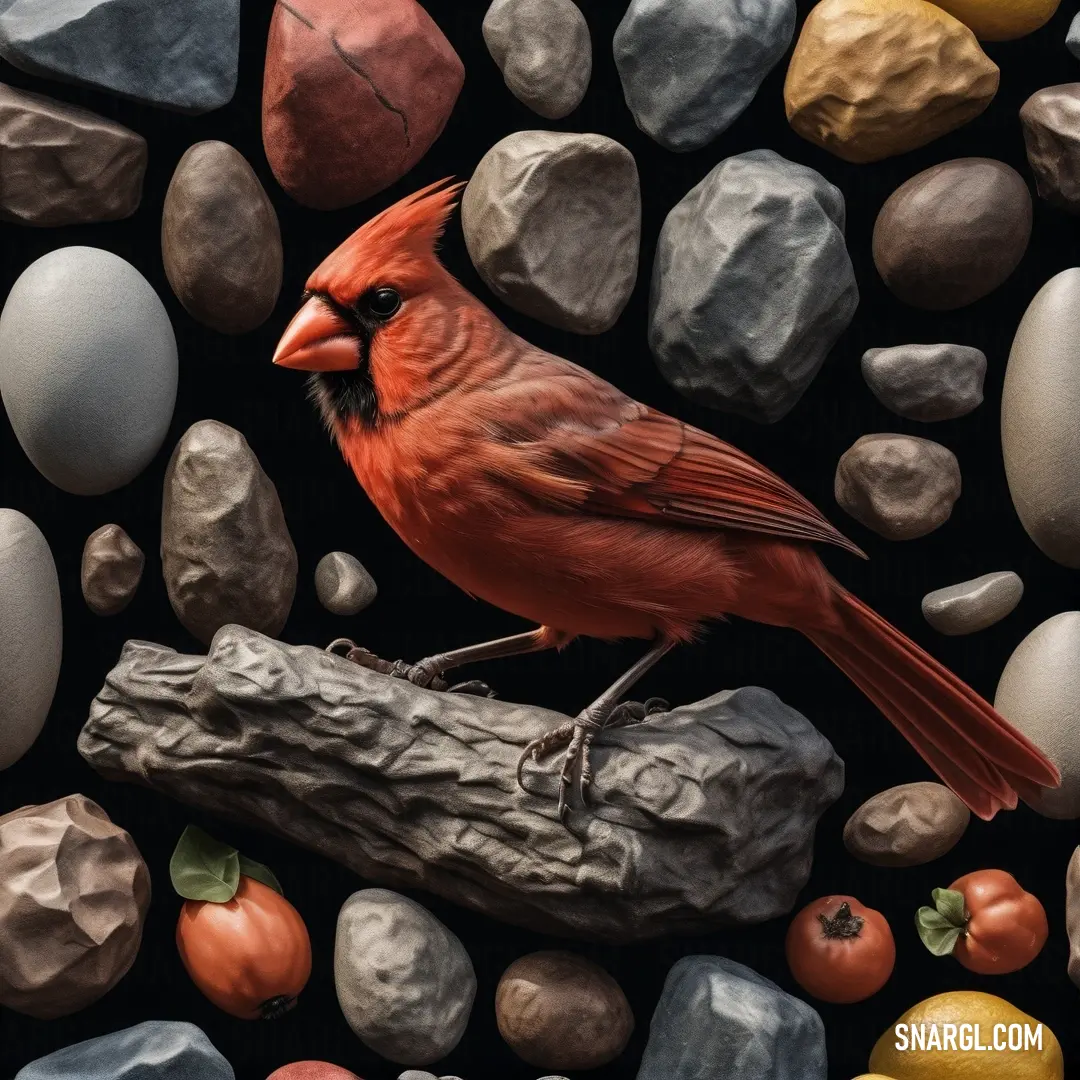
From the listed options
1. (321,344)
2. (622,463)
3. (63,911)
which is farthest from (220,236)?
(63,911)

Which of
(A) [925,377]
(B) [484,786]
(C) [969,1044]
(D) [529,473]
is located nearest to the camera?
(D) [529,473]

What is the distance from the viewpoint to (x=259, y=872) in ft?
12.9

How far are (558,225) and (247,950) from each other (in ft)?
5.40

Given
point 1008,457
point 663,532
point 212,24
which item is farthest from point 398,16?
point 1008,457

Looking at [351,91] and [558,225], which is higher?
[351,91]

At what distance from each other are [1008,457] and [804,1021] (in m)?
1.31

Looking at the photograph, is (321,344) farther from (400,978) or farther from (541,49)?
(400,978)

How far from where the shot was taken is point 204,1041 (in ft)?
12.4

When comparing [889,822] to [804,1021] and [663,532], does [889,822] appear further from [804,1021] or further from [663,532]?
[663,532]

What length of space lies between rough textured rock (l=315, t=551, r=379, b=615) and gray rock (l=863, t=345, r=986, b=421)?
1182 millimetres

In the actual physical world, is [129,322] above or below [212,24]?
below

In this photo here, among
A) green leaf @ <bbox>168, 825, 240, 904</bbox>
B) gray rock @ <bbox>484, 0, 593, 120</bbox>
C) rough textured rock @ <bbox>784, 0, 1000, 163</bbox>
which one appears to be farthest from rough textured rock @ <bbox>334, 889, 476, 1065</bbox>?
rough textured rock @ <bbox>784, 0, 1000, 163</bbox>
